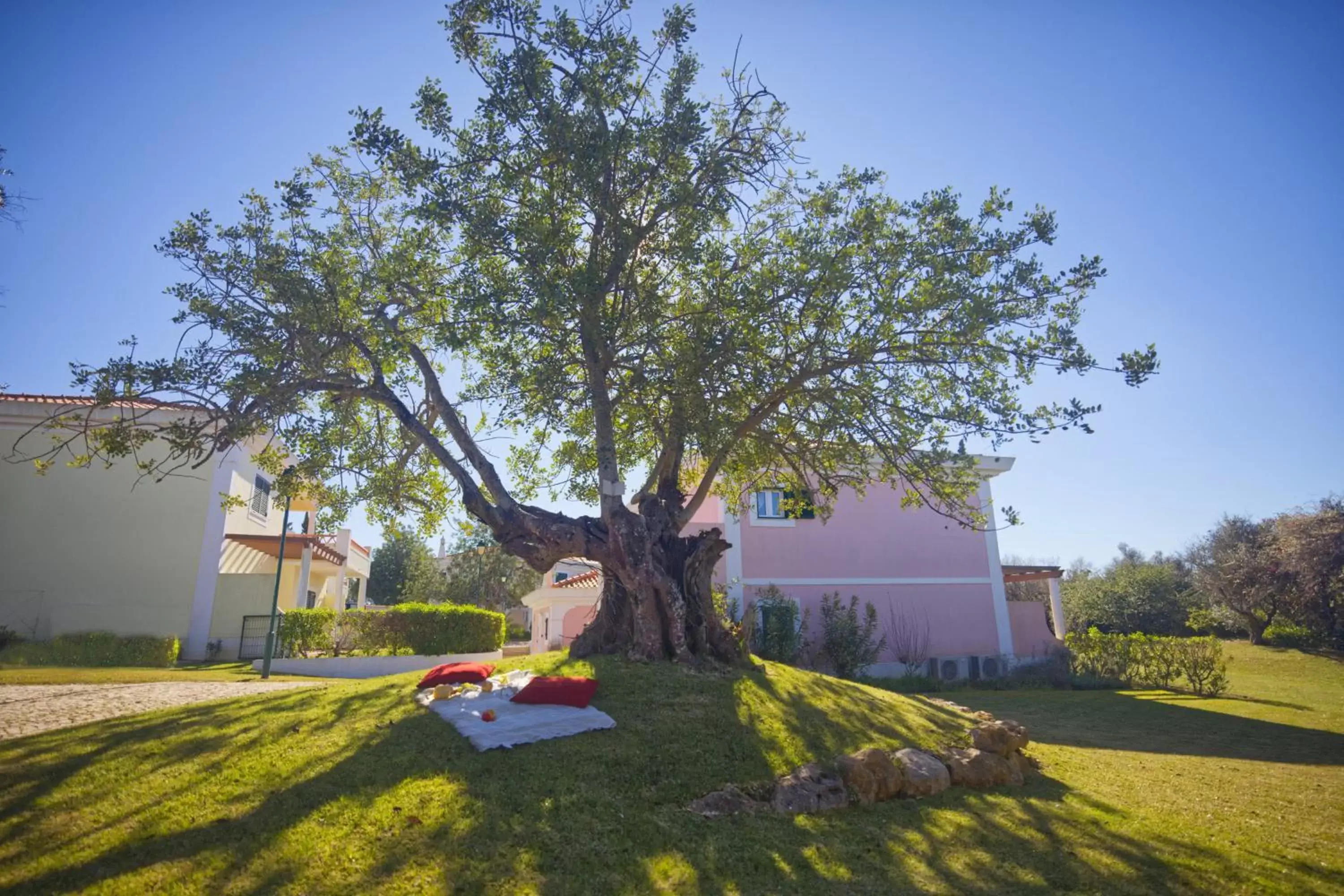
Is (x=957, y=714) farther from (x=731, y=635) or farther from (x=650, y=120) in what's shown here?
(x=650, y=120)

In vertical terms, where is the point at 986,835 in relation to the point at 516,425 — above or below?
below

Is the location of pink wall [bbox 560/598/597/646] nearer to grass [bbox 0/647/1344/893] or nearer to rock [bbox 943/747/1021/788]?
grass [bbox 0/647/1344/893]

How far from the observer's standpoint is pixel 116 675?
15625 millimetres

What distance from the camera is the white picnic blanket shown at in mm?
7285

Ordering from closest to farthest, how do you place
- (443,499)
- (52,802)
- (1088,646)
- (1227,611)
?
(52,802), (443,499), (1088,646), (1227,611)

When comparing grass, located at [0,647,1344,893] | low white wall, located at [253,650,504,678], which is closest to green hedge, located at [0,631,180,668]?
low white wall, located at [253,650,504,678]

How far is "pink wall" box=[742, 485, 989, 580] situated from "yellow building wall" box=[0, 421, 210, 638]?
53.7 ft

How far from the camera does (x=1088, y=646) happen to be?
71.5ft

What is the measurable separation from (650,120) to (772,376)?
4.02 metres

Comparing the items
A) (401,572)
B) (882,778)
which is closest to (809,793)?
(882,778)

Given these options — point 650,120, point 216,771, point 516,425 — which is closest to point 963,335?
point 650,120

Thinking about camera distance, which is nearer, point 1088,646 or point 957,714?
point 957,714

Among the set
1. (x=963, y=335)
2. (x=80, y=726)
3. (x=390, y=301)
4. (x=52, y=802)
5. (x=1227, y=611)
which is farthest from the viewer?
(x=1227, y=611)

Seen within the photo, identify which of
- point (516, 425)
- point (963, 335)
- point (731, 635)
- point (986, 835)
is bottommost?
point (986, 835)
